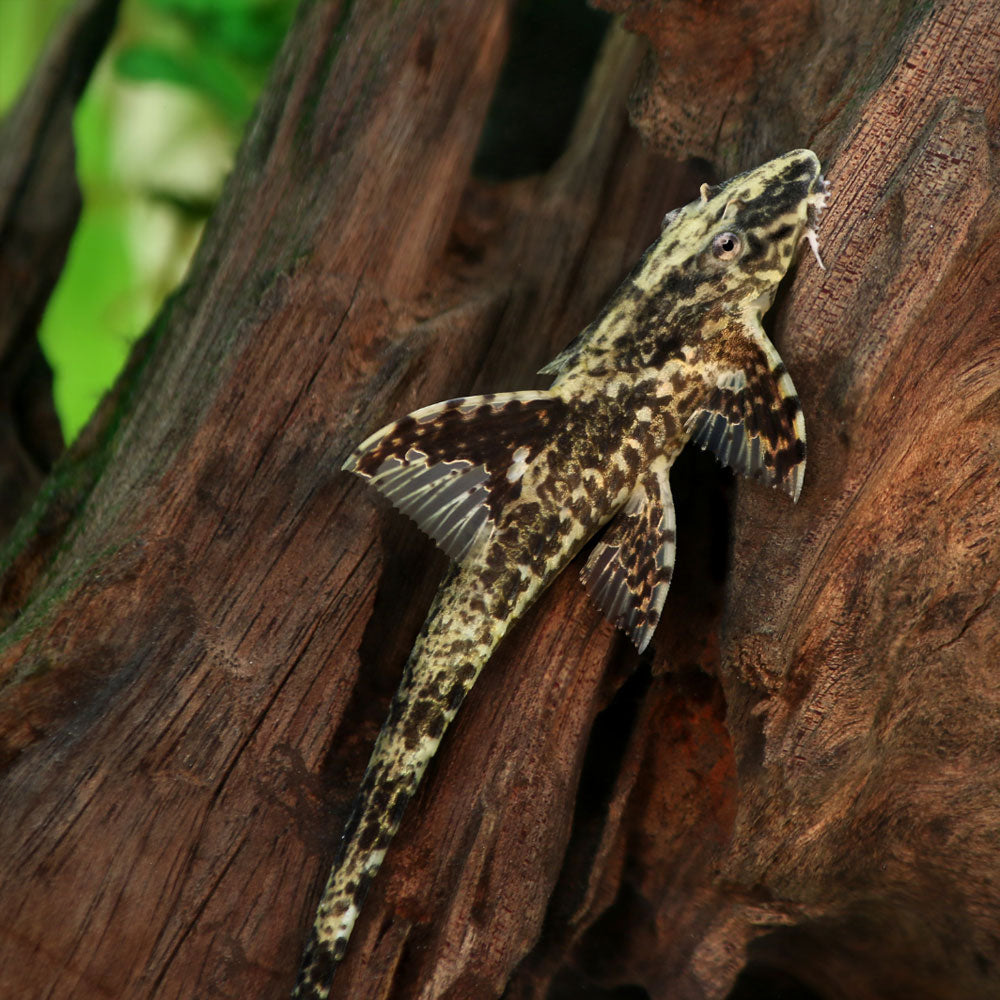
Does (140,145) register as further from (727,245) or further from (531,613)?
(531,613)

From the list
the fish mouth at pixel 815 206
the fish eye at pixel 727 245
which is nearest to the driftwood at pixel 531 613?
the fish mouth at pixel 815 206

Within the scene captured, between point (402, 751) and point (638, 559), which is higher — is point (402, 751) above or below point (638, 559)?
below

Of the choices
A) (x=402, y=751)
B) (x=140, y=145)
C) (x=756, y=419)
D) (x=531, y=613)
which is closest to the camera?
(x=402, y=751)

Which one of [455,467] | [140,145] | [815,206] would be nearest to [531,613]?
[455,467]

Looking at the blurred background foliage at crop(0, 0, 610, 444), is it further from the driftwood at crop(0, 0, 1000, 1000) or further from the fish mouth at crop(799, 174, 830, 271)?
the fish mouth at crop(799, 174, 830, 271)

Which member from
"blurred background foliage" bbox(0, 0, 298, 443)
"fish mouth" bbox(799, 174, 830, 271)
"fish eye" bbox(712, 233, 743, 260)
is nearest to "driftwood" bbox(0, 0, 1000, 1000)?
"fish mouth" bbox(799, 174, 830, 271)

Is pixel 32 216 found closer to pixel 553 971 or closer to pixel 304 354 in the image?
pixel 304 354

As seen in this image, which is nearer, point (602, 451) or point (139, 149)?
point (602, 451)

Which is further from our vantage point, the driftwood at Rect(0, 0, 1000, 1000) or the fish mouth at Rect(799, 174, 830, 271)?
the fish mouth at Rect(799, 174, 830, 271)
